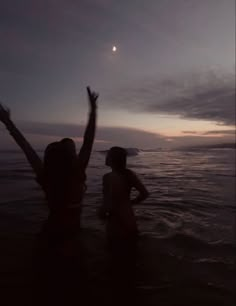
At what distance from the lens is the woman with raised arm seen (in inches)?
150

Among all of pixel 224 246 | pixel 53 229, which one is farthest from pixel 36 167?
pixel 224 246

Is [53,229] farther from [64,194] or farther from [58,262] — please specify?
[58,262]

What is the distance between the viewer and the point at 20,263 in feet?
17.1

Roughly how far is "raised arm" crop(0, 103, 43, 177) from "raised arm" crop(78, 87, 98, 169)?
1.68ft

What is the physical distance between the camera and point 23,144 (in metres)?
3.82

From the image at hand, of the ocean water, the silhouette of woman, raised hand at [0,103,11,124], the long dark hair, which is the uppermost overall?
raised hand at [0,103,11,124]

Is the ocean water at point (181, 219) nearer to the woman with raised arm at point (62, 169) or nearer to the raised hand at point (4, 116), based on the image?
the woman with raised arm at point (62, 169)

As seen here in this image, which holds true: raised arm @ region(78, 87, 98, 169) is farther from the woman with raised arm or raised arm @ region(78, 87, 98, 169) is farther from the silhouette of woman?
the silhouette of woman

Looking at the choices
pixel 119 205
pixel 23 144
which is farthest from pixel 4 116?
pixel 119 205

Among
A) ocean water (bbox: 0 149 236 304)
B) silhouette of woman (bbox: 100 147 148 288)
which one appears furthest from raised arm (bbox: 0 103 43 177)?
ocean water (bbox: 0 149 236 304)

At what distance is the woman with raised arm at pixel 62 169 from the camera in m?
3.80

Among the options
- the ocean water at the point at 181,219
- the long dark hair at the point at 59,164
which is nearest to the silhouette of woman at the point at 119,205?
the ocean water at the point at 181,219

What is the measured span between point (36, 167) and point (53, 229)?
2.84ft

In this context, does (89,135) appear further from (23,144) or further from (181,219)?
(181,219)
